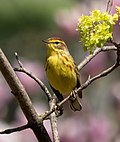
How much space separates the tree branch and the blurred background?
→ 1.23m

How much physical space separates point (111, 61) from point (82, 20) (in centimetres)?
225

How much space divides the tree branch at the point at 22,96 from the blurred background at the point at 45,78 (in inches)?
48.6

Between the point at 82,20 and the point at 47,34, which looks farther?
the point at 47,34

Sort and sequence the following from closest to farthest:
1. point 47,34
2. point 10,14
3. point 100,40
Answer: point 100,40
point 10,14
point 47,34

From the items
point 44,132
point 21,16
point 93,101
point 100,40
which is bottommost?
point 93,101

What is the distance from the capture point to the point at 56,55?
2.74 meters

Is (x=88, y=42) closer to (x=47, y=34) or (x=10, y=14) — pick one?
(x=10, y=14)

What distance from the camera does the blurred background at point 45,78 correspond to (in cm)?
292

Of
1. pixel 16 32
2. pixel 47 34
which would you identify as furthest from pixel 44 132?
pixel 47 34

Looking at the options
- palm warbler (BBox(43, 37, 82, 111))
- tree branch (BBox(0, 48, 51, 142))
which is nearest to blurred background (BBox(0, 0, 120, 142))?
palm warbler (BBox(43, 37, 82, 111))

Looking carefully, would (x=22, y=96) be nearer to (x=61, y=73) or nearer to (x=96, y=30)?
(x=96, y=30)

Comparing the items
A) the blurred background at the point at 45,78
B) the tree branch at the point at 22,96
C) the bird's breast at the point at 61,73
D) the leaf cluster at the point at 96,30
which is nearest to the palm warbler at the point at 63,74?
the bird's breast at the point at 61,73

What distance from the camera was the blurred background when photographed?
2924 millimetres

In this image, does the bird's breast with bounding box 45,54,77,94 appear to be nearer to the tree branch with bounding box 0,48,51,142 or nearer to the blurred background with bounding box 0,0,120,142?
the blurred background with bounding box 0,0,120,142
